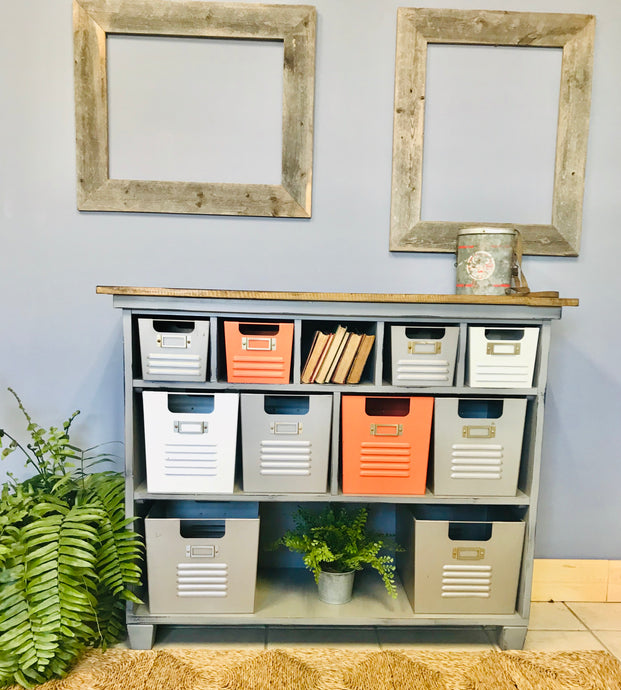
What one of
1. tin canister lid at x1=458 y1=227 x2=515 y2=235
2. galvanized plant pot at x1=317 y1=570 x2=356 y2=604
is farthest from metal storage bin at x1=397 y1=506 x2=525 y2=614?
tin canister lid at x1=458 y1=227 x2=515 y2=235

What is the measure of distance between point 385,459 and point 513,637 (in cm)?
71

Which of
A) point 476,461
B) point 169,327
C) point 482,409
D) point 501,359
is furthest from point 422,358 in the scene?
point 169,327

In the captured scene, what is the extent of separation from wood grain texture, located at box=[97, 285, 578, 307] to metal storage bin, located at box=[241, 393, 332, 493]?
0.30m

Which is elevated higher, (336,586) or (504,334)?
(504,334)

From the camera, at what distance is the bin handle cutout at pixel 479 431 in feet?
5.48

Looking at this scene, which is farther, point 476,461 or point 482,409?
point 482,409

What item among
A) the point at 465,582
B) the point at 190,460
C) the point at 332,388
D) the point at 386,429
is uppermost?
the point at 332,388

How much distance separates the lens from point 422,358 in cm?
165

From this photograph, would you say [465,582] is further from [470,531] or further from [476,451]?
[476,451]

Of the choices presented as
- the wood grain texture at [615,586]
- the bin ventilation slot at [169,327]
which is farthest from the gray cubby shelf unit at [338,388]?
the wood grain texture at [615,586]

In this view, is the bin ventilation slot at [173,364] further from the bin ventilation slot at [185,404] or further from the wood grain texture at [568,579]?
the wood grain texture at [568,579]

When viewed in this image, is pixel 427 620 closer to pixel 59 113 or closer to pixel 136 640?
pixel 136 640

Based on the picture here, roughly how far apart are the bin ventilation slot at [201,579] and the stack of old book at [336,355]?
2.08 feet

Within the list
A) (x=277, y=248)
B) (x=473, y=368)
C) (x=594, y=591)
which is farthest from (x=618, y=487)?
(x=277, y=248)
